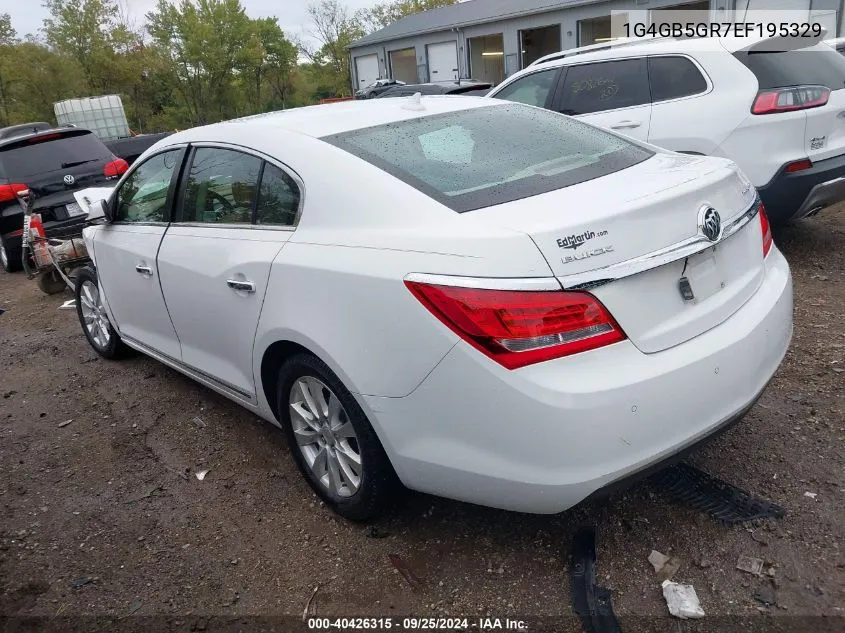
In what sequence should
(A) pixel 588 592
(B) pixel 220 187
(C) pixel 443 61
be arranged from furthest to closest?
(C) pixel 443 61, (B) pixel 220 187, (A) pixel 588 592

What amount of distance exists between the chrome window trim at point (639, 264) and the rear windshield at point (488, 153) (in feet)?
1.55

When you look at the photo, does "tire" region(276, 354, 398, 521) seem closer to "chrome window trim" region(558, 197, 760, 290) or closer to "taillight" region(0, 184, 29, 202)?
"chrome window trim" region(558, 197, 760, 290)

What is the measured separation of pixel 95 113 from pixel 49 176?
16.4m

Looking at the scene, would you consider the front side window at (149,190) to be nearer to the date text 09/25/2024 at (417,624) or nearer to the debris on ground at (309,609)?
the debris on ground at (309,609)

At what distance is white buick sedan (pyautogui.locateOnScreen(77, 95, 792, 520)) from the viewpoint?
2146 mm

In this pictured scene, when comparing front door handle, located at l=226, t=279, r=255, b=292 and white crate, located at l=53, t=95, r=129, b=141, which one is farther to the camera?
white crate, located at l=53, t=95, r=129, b=141

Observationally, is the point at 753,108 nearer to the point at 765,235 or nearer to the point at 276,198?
the point at 765,235

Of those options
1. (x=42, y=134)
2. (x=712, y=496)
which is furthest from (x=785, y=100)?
(x=42, y=134)

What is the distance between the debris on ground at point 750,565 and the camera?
96.3 inches

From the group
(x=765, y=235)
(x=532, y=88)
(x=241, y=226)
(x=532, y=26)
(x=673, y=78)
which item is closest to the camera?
(x=765, y=235)

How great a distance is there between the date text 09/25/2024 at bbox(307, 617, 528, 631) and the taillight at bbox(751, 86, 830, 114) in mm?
4424

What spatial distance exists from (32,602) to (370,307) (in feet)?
5.75

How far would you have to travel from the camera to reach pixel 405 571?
268cm

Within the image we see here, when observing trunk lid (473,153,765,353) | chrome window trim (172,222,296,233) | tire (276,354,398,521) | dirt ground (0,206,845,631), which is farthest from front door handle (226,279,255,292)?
trunk lid (473,153,765,353)
